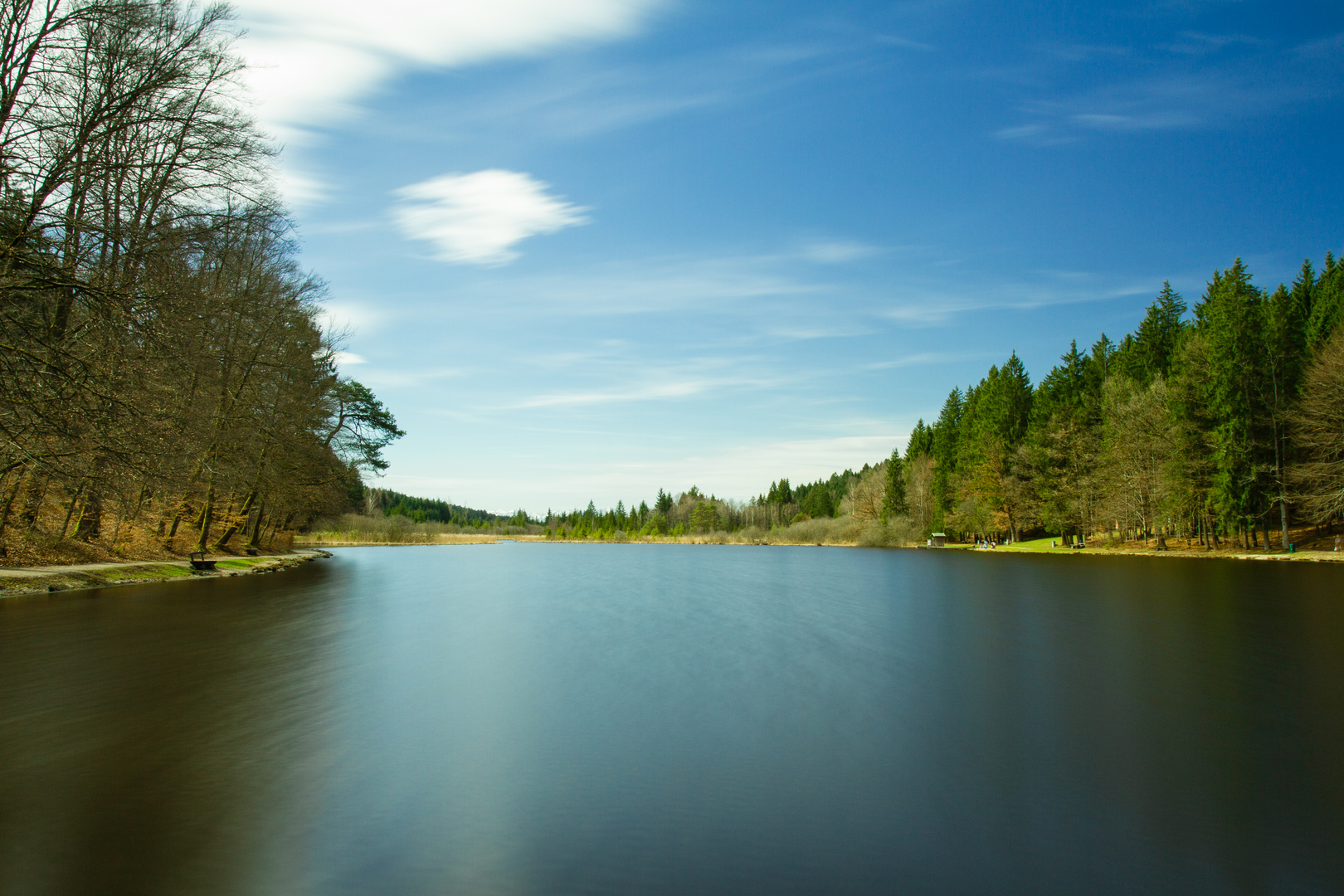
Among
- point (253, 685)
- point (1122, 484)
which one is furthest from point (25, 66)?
point (1122, 484)

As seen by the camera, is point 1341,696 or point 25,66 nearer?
point 1341,696

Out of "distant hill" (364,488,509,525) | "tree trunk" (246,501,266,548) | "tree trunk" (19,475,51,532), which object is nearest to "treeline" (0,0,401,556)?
"tree trunk" (19,475,51,532)

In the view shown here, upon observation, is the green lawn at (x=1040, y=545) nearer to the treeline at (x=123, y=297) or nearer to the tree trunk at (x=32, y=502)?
the treeline at (x=123, y=297)

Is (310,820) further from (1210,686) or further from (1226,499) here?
(1226,499)

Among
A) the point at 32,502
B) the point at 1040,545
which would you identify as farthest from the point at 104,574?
the point at 1040,545

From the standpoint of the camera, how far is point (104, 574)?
21141 mm

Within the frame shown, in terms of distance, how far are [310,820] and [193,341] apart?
60.5 feet

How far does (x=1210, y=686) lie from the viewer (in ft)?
32.5

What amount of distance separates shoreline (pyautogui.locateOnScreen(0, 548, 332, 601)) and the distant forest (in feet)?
158

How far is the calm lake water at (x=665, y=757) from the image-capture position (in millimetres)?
4621

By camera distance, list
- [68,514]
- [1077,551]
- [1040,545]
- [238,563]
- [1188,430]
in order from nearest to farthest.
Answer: [68,514] → [238,563] → [1188,430] → [1077,551] → [1040,545]

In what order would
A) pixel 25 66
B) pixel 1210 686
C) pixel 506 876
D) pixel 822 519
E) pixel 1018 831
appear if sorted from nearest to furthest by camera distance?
pixel 506 876
pixel 1018 831
pixel 1210 686
pixel 25 66
pixel 822 519

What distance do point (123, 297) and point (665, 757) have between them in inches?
389

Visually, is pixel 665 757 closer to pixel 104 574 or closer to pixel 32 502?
pixel 104 574
